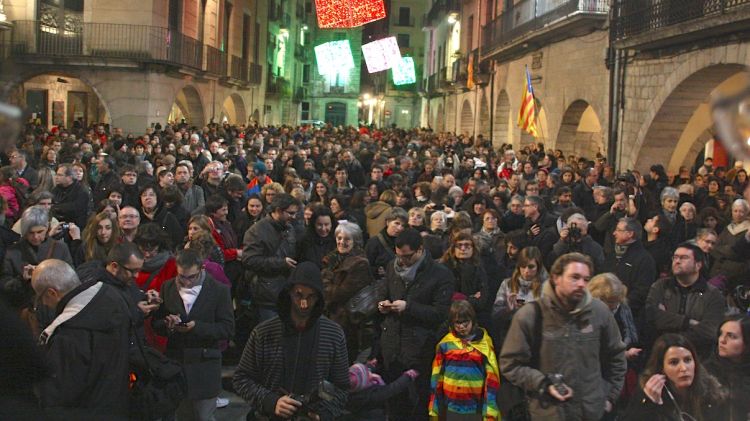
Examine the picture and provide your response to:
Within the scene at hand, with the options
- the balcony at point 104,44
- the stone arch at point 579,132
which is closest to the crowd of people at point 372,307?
the stone arch at point 579,132

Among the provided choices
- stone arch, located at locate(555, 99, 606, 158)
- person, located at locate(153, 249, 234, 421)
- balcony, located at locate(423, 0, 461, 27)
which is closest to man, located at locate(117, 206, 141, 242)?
person, located at locate(153, 249, 234, 421)

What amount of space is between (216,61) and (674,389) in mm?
27239

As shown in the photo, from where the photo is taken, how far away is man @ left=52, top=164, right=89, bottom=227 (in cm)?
880

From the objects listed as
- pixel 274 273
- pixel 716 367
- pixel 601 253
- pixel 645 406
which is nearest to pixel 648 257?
pixel 601 253

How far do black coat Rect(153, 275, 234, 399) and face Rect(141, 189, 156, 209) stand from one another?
2.39m

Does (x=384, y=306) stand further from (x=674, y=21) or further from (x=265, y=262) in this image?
(x=674, y=21)

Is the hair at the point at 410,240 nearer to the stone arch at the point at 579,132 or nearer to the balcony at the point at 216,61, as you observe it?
the stone arch at the point at 579,132

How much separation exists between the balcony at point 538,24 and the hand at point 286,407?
592 inches

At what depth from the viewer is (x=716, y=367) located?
4863mm

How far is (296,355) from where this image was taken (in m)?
4.41

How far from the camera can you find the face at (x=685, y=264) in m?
5.68

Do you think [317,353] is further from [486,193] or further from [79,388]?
[486,193]

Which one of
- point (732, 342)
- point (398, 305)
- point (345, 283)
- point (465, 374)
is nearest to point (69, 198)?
point (345, 283)

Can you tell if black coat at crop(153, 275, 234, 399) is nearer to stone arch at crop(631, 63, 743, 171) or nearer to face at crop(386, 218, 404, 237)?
face at crop(386, 218, 404, 237)
